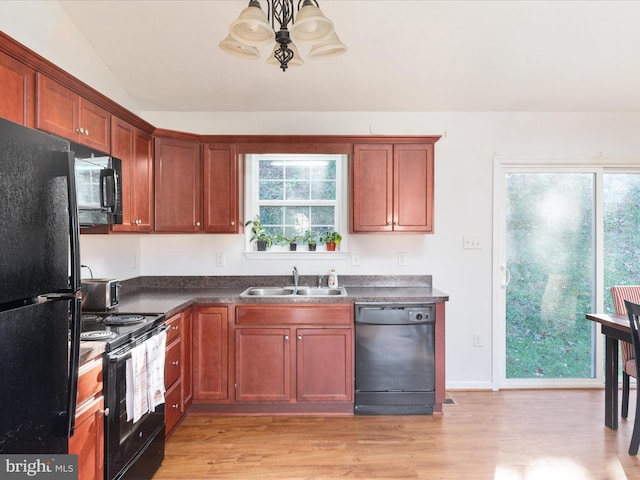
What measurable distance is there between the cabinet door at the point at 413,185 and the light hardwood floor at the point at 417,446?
5.10ft

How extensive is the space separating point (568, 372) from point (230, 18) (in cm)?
407

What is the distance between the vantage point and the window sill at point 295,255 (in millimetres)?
3568

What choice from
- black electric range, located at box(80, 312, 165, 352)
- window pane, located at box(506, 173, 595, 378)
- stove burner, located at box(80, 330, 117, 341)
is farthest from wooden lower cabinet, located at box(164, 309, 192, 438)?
window pane, located at box(506, 173, 595, 378)

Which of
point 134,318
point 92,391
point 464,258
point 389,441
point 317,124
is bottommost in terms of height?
point 389,441

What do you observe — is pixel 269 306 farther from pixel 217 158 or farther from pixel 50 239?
pixel 50 239

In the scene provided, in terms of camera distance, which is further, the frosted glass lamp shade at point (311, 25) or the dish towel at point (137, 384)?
the dish towel at point (137, 384)

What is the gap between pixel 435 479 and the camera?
221 centimetres

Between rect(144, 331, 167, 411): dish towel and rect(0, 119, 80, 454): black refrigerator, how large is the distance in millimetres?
874

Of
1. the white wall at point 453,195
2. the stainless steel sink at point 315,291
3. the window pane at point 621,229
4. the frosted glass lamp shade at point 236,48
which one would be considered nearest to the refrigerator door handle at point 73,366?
the frosted glass lamp shade at point 236,48

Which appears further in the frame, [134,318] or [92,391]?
[134,318]

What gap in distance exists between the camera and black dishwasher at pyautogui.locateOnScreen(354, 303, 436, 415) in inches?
117

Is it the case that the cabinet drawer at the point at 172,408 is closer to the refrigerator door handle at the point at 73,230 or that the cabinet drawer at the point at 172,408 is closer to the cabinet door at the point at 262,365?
the cabinet door at the point at 262,365

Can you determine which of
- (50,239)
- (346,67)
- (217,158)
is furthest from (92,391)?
(346,67)

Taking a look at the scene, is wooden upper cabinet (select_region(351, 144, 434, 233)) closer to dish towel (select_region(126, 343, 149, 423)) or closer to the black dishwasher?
the black dishwasher
